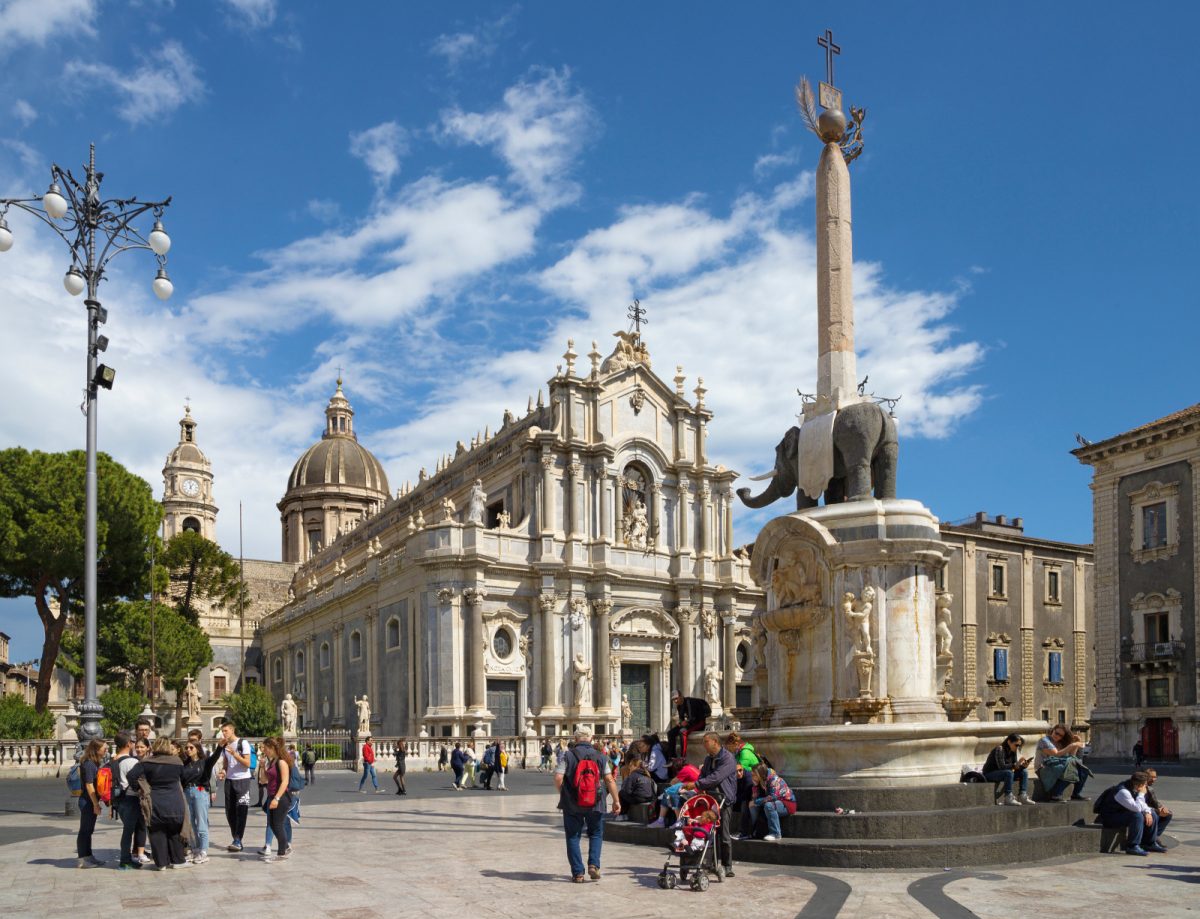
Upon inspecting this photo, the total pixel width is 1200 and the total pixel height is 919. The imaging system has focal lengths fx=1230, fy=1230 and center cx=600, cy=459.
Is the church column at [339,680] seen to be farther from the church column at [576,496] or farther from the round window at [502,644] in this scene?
the church column at [576,496]

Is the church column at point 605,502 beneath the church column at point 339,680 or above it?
above

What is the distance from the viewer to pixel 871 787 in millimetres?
14914

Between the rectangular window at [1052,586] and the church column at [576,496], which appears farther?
the rectangular window at [1052,586]

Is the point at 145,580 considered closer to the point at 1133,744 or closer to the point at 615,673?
the point at 615,673

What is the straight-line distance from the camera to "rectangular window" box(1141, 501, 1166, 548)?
4306cm

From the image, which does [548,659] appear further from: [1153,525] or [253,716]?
[1153,525]

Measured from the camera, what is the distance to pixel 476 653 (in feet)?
148

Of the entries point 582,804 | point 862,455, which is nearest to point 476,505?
point 862,455

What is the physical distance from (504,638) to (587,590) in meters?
3.94

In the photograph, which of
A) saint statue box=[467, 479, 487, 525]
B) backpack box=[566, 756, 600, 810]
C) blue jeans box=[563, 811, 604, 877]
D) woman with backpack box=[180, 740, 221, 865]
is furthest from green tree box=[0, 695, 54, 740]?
backpack box=[566, 756, 600, 810]

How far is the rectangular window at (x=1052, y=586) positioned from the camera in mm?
58562

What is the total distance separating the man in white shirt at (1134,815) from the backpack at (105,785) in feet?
37.7

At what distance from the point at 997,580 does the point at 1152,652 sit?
14.0 m

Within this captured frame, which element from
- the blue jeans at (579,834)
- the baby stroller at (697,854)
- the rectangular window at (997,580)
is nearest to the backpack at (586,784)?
the blue jeans at (579,834)
